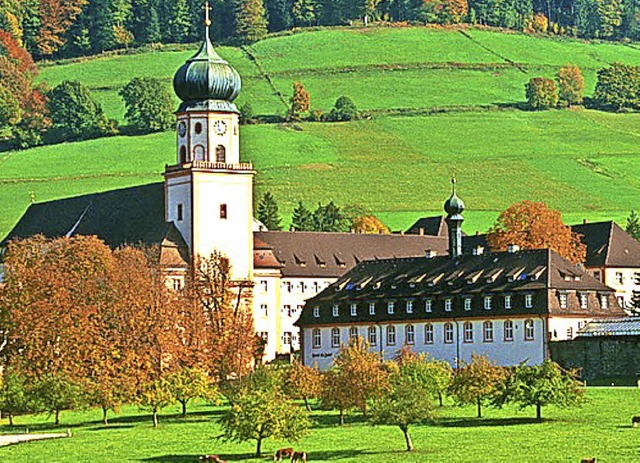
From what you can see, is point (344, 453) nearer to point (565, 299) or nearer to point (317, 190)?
point (565, 299)

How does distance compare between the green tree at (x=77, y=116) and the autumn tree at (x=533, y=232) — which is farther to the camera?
the green tree at (x=77, y=116)

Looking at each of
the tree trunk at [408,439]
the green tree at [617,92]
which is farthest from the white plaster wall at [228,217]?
the green tree at [617,92]

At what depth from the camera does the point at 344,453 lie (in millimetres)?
59812

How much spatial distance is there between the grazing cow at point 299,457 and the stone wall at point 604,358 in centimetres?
2784

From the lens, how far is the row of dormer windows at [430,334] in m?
93.6

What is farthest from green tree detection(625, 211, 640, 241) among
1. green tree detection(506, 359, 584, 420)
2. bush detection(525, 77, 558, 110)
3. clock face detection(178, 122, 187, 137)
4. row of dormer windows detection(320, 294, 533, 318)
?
green tree detection(506, 359, 584, 420)

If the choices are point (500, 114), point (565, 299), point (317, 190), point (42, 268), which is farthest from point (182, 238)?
point (500, 114)

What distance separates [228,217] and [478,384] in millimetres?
44069

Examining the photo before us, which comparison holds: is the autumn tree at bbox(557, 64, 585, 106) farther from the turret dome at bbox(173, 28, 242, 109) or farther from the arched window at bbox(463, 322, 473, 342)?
the arched window at bbox(463, 322, 473, 342)

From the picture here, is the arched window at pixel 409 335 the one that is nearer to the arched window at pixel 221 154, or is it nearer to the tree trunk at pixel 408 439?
the arched window at pixel 221 154

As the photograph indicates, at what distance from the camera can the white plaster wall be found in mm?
112438

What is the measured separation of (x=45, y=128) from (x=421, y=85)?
40.8 metres

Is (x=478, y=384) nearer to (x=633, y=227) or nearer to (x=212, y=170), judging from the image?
(x=212, y=170)

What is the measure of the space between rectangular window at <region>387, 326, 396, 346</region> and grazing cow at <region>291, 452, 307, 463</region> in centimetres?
4270
